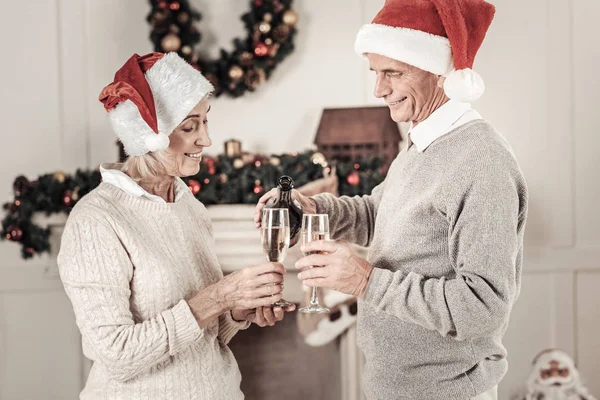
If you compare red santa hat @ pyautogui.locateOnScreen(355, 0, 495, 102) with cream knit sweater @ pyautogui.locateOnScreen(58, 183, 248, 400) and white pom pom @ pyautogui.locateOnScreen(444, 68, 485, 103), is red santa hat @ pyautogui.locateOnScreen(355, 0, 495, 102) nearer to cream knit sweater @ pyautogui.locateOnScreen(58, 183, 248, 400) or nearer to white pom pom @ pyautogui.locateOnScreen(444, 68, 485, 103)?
white pom pom @ pyautogui.locateOnScreen(444, 68, 485, 103)

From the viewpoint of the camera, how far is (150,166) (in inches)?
66.6

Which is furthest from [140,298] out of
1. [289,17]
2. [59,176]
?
[289,17]

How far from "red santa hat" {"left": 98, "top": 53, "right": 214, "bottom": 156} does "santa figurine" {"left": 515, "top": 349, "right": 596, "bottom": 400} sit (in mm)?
2258

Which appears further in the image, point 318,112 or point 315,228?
point 318,112

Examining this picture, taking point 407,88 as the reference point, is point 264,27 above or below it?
above

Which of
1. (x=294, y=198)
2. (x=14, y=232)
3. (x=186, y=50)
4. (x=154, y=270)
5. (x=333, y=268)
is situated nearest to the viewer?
(x=333, y=268)

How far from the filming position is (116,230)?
1.55m

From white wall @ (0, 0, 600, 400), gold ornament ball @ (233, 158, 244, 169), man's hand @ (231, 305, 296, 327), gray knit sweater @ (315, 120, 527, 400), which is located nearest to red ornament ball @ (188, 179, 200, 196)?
gold ornament ball @ (233, 158, 244, 169)

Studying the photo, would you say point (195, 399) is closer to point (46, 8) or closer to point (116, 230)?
point (116, 230)

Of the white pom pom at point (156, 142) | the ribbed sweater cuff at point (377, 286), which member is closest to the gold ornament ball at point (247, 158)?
the white pom pom at point (156, 142)

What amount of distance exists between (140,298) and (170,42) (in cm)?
193

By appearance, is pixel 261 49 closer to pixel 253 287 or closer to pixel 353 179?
pixel 353 179

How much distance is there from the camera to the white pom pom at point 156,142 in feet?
5.31

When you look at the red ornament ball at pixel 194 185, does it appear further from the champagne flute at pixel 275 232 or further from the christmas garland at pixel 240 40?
the champagne flute at pixel 275 232
